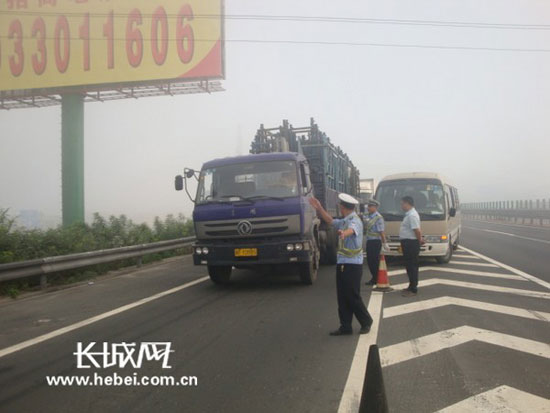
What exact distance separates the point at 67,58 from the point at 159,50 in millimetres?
4640

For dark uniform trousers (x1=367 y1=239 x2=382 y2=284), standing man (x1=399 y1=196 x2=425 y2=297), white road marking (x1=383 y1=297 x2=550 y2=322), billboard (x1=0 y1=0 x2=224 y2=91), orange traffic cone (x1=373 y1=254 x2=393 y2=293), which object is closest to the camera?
white road marking (x1=383 y1=297 x2=550 y2=322)

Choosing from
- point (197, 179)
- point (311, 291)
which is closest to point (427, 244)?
point (311, 291)

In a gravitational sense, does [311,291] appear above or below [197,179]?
below

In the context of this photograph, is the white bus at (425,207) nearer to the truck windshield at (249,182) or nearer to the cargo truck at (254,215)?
the cargo truck at (254,215)

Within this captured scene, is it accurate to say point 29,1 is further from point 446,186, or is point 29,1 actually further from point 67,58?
point 446,186

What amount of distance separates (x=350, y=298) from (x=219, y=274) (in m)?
4.22

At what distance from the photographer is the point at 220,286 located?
9.17 m

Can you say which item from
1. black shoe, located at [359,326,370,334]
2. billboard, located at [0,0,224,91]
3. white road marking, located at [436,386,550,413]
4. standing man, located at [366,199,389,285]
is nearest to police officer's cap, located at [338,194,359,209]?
black shoe, located at [359,326,370,334]

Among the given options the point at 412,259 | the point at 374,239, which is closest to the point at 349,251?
the point at 412,259

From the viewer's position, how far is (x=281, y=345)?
515 cm

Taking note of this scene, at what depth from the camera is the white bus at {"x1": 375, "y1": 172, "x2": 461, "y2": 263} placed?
37.7 ft

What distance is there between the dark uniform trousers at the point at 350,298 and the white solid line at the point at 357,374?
0.23 m

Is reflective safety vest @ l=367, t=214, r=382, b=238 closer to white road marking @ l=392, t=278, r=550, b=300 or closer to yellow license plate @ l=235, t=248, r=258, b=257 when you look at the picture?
white road marking @ l=392, t=278, r=550, b=300

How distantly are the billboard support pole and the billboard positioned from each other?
119 centimetres
